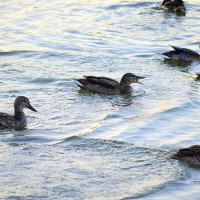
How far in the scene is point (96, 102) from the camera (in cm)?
1544

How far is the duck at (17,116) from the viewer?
13398 mm

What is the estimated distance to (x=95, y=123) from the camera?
13.8 m

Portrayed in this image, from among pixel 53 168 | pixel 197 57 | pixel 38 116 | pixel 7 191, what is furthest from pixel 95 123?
pixel 197 57

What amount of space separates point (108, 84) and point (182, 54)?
339 cm

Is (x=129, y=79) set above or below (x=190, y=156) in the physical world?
above

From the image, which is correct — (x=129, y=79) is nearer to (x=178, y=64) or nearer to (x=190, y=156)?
(x=178, y=64)

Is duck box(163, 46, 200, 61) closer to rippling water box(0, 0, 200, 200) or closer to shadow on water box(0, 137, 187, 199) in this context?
rippling water box(0, 0, 200, 200)

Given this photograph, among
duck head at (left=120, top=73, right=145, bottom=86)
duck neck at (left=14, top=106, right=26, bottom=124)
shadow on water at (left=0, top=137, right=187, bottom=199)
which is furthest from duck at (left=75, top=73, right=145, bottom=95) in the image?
shadow on water at (left=0, top=137, right=187, bottom=199)

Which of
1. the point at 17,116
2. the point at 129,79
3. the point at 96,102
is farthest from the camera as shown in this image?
the point at 129,79

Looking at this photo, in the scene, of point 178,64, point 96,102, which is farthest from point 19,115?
point 178,64

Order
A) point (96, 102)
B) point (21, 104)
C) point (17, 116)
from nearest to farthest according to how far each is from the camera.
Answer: point (17, 116) < point (21, 104) < point (96, 102)

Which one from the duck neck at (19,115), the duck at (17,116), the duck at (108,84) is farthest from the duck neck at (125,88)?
the duck neck at (19,115)

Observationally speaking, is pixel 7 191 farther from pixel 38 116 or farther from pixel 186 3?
pixel 186 3

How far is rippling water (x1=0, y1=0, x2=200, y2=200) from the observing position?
438 inches
